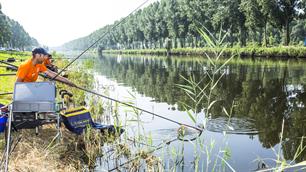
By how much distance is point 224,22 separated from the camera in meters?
60.8

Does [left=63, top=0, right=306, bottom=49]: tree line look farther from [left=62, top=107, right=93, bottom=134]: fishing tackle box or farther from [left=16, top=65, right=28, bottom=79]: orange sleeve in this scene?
[left=16, top=65, right=28, bottom=79]: orange sleeve

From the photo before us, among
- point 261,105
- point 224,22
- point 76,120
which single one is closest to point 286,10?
point 224,22

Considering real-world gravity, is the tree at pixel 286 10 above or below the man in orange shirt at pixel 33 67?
above

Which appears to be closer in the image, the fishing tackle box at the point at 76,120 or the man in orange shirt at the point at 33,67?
the man in orange shirt at the point at 33,67

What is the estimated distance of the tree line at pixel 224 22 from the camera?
49031 millimetres

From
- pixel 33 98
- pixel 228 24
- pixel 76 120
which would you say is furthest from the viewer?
pixel 228 24

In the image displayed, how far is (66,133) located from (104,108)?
12.9 ft

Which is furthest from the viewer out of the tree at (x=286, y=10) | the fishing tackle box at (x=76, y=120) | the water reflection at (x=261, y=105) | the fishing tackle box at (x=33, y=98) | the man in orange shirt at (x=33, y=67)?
the tree at (x=286, y=10)

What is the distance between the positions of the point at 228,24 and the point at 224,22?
1.79m

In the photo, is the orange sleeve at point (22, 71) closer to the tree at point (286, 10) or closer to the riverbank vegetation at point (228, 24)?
the riverbank vegetation at point (228, 24)

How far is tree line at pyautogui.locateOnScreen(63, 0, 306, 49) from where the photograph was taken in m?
49.0

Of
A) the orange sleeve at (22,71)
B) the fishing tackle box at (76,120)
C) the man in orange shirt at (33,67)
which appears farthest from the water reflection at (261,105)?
the orange sleeve at (22,71)

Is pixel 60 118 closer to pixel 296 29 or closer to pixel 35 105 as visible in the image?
pixel 35 105

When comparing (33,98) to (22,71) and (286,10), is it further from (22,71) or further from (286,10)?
(286,10)
